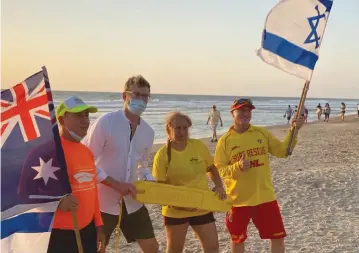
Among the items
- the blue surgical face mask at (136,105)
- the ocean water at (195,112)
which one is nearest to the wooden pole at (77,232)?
the blue surgical face mask at (136,105)

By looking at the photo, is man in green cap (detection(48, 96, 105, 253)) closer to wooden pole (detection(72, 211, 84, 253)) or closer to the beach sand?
wooden pole (detection(72, 211, 84, 253))

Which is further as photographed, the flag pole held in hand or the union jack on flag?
the flag pole held in hand

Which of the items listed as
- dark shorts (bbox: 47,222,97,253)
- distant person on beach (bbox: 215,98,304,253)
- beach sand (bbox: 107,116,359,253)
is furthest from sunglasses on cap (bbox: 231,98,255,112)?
beach sand (bbox: 107,116,359,253)

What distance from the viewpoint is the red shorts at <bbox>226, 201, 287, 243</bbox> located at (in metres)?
4.78

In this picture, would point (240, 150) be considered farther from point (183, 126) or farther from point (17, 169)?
point (17, 169)

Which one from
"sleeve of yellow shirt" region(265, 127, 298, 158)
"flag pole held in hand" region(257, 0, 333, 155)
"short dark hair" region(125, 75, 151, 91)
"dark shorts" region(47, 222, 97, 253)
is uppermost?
"flag pole held in hand" region(257, 0, 333, 155)

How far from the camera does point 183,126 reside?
4.55 meters

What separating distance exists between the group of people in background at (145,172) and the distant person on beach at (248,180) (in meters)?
0.01

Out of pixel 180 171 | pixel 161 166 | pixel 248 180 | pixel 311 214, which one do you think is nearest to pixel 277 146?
pixel 248 180

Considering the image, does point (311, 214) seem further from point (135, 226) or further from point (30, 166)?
point (30, 166)

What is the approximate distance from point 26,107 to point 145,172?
1473 mm

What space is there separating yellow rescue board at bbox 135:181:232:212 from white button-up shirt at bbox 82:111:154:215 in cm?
13

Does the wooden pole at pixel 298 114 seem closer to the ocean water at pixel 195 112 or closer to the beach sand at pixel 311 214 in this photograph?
the ocean water at pixel 195 112

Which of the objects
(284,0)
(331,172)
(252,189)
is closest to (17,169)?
(252,189)
